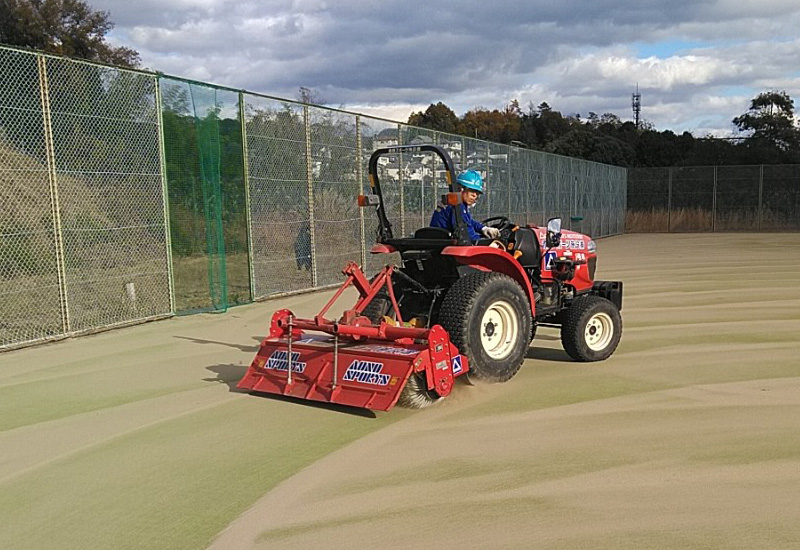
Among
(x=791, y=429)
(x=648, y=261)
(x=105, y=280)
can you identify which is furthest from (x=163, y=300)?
(x=648, y=261)

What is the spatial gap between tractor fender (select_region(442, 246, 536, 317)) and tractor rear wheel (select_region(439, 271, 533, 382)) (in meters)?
0.18

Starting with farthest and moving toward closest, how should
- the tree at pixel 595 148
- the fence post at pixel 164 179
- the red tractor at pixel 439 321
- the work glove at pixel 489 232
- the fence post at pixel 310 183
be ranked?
the tree at pixel 595 148
the fence post at pixel 310 183
the fence post at pixel 164 179
the work glove at pixel 489 232
the red tractor at pixel 439 321

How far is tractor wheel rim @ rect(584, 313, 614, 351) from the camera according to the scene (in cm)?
686

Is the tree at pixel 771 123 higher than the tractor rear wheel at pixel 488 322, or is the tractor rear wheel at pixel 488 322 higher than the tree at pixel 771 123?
the tree at pixel 771 123

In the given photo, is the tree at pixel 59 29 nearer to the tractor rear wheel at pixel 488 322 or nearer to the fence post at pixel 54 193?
the fence post at pixel 54 193

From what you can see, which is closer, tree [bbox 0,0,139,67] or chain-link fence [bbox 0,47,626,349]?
chain-link fence [bbox 0,47,626,349]

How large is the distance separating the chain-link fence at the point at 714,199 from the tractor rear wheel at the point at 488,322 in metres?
28.5

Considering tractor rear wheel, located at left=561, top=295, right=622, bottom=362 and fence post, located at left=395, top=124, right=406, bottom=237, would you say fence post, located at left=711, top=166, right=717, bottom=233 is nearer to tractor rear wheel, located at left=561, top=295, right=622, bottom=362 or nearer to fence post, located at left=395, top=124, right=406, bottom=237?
fence post, located at left=395, top=124, right=406, bottom=237

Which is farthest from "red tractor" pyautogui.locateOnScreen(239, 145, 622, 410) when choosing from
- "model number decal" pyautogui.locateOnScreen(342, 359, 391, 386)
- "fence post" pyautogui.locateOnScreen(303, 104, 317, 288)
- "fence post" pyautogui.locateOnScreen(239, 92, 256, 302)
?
"fence post" pyautogui.locateOnScreen(303, 104, 317, 288)

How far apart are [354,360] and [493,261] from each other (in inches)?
64.9

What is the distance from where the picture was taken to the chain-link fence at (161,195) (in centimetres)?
768

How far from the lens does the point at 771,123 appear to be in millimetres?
42656

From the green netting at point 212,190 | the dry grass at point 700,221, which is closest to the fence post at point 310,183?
the green netting at point 212,190

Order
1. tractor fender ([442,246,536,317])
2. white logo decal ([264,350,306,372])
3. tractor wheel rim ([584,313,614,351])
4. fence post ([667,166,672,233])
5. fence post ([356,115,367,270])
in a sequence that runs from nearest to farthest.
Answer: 1. white logo decal ([264,350,306,372])
2. tractor fender ([442,246,536,317])
3. tractor wheel rim ([584,313,614,351])
4. fence post ([356,115,367,270])
5. fence post ([667,166,672,233])
